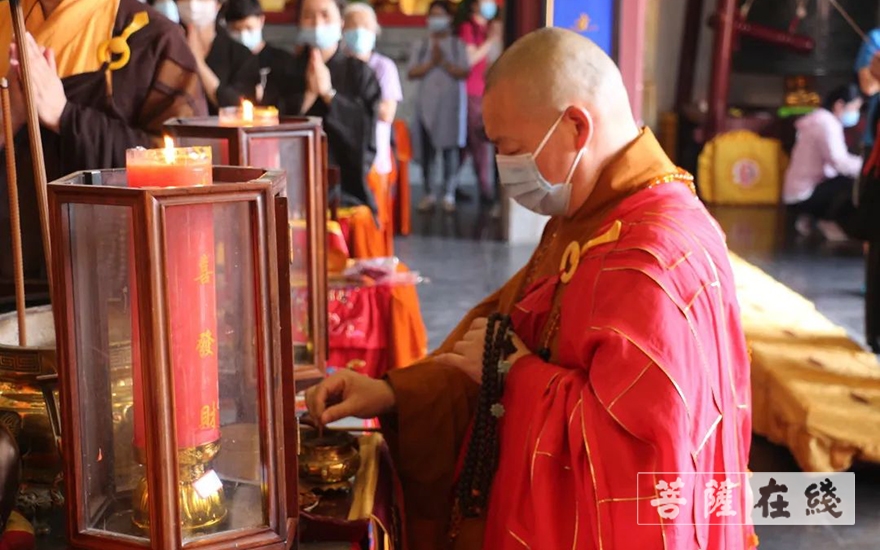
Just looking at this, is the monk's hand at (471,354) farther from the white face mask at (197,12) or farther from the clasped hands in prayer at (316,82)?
the white face mask at (197,12)

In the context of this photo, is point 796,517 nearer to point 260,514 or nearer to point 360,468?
point 360,468

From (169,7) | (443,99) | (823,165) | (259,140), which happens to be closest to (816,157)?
(823,165)

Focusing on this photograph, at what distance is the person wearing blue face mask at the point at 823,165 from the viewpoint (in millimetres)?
7965

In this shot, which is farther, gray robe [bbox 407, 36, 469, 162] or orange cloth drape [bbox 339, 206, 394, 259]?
gray robe [bbox 407, 36, 469, 162]

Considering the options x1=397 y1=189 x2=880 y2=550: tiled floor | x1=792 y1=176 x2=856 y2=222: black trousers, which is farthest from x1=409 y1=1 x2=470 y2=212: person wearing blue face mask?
x1=792 y1=176 x2=856 y2=222: black trousers

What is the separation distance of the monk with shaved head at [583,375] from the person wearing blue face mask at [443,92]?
7.16 metres

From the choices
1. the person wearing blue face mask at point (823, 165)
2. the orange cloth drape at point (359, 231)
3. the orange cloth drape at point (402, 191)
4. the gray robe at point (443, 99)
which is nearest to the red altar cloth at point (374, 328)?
the orange cloth drape at point (359, 231)

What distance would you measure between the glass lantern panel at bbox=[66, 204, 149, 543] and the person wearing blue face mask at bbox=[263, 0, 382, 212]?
3078 mm

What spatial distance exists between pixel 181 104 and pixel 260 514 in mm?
961

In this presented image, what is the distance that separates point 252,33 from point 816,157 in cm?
525

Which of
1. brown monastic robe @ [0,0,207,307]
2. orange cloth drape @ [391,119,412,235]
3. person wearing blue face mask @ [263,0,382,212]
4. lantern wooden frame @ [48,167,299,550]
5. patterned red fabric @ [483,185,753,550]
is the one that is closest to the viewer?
lantern wooden frame @ [48,167,299,550]

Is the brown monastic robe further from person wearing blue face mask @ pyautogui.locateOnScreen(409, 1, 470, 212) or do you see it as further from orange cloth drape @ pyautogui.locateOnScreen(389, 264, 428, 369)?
person wearing blue face mask @ pyautogui.locateOnScreen(409, 1, 470, 212)

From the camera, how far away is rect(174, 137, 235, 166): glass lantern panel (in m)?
1.43

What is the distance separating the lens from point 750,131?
9227 mm
